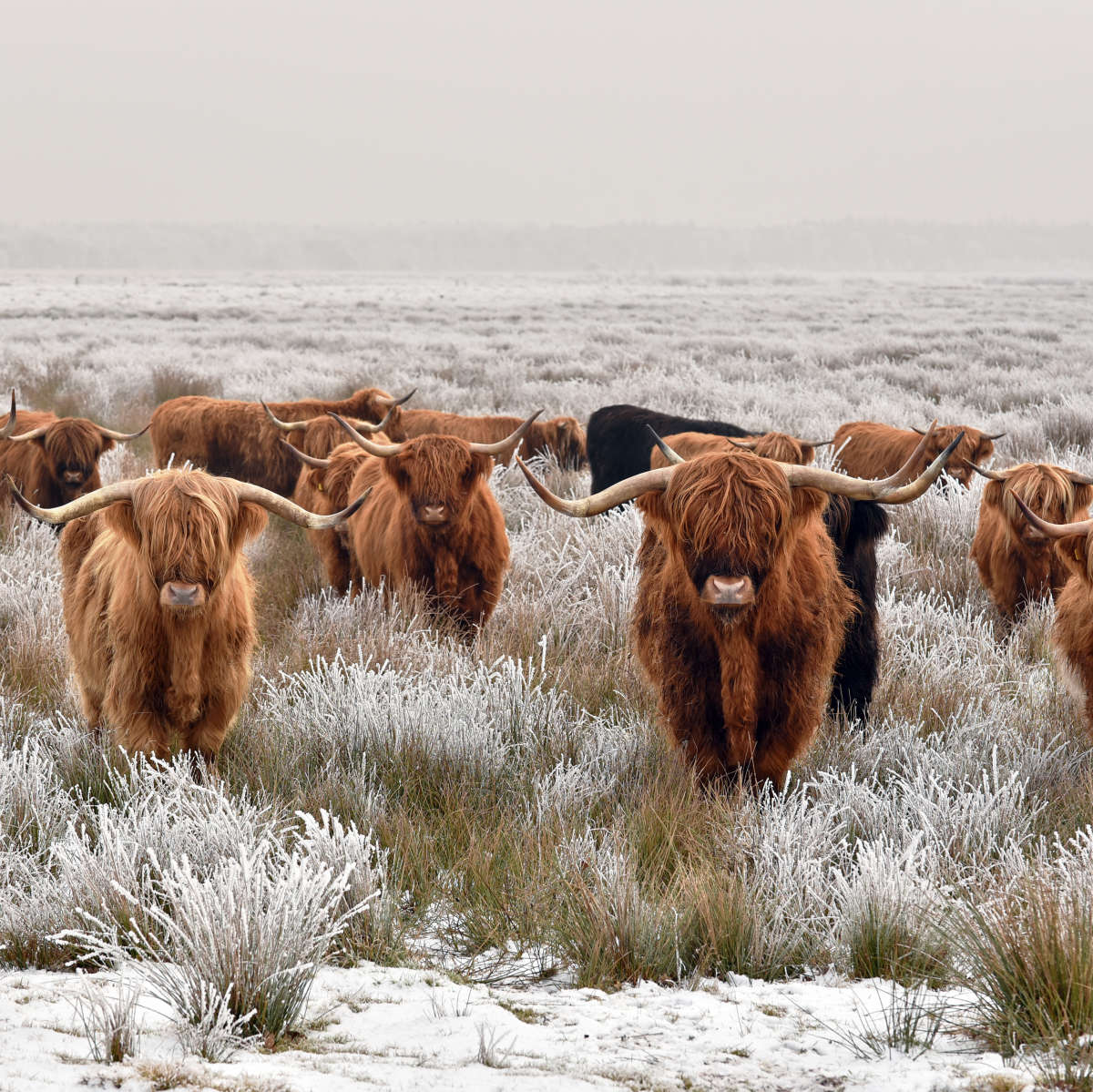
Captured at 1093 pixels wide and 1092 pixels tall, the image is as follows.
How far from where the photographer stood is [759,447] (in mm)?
5078

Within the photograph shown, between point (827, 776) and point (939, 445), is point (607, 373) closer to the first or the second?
point (939, 445)

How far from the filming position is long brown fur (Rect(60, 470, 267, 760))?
3.55 metres

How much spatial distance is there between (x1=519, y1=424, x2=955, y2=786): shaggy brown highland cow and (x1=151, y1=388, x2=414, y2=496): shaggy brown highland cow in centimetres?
649

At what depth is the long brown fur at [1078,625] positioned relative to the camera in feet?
13.5

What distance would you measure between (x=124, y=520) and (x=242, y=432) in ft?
23.8

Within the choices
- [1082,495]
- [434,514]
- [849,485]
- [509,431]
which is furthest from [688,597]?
[509,431]

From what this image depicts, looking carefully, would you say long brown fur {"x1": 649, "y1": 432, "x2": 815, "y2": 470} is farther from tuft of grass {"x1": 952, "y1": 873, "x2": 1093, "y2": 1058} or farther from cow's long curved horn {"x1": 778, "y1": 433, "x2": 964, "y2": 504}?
tuft of grass {"x1": 952, "y1": 873, "x2": 1093, "y2": 1058}

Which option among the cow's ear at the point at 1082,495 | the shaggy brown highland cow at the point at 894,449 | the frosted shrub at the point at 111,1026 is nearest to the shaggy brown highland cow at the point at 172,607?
the frosted shrub at the point at 111,1026

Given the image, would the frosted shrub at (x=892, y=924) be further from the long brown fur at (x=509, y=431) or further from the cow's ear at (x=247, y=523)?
the long brown fur at (x=509, y=431)

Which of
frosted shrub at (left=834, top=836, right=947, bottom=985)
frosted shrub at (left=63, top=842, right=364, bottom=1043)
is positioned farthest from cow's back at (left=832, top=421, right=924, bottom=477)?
frosted shrub at (left=63, top=842, right=364, bottom=1043)

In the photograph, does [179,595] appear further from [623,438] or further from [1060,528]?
[623,438]

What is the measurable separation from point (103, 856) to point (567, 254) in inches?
6836

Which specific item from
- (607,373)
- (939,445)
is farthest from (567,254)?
(939,445)

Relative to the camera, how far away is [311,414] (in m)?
10.3
